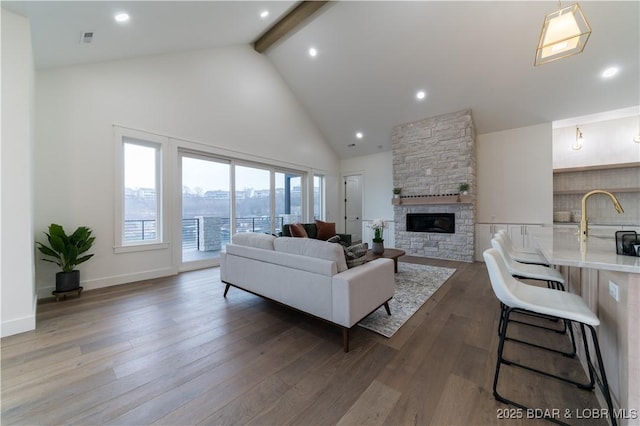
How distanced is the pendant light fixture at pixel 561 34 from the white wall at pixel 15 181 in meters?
4.54

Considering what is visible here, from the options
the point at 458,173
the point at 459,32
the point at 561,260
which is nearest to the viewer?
the point at 561,260

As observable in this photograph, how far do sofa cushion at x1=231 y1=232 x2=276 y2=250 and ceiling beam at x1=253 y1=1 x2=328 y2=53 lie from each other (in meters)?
4.05

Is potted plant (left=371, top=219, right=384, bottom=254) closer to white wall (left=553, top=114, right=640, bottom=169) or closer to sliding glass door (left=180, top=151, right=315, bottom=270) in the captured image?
sliding glass door (left=180, top=151, right=315, bottom=270)

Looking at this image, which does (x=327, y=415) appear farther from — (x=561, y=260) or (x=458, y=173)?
(x=458, y=173)

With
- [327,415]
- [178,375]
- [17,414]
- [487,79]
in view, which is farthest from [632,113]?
[17,414]

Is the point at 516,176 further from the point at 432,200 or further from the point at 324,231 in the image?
the point at 324,231

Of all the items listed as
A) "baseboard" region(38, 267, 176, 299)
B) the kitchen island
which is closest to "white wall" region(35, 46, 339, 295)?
"baseboard" region(38, 267, 176, 299)

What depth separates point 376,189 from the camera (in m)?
7.36

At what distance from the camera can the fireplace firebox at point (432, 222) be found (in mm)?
5488

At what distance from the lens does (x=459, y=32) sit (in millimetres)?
3914

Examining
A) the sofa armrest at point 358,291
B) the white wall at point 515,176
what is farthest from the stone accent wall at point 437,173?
the sofa armrest at point 358,291

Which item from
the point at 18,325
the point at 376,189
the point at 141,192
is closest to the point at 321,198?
the point at 376,189

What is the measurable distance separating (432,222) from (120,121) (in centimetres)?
641

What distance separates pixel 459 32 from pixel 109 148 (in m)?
5.87
